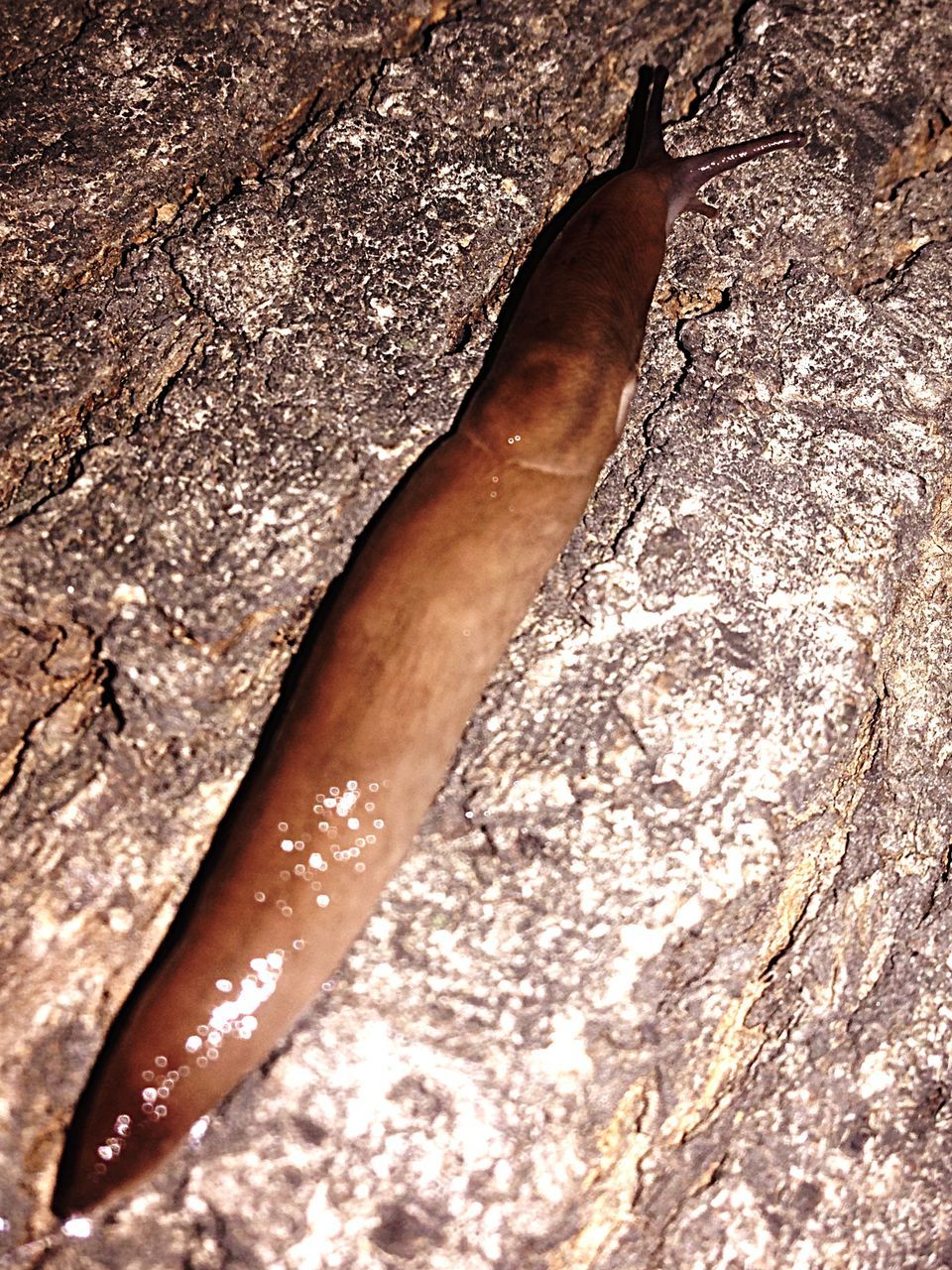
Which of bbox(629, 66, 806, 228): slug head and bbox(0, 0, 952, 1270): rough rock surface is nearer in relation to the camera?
bbox(0, 0, 952, 1270): rough rock surface

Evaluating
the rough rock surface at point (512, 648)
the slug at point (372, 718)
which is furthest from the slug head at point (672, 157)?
the slug at point (372, 718)

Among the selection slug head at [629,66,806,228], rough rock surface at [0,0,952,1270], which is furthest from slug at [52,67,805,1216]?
slug head at [629,66,806,228]

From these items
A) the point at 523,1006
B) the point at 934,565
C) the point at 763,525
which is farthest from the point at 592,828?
the point at 934,565

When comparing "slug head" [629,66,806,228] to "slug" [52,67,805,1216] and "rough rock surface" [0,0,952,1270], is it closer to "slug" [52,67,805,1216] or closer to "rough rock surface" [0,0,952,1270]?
"rough rock surface" [0,0,952,1270]

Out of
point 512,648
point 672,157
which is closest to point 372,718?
point 512,648
